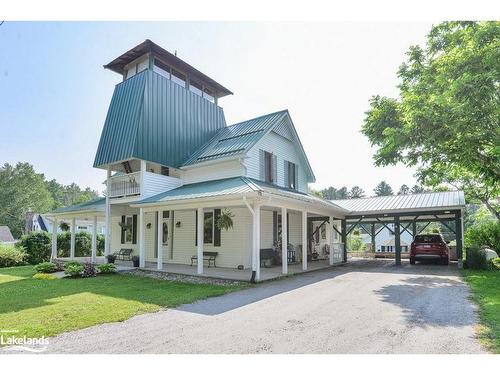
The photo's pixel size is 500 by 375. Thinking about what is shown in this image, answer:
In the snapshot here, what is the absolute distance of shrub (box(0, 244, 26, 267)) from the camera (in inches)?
701

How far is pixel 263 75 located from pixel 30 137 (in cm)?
959

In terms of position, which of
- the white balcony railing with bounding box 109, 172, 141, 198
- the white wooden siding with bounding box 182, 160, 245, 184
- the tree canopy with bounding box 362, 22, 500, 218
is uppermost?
the tree canopy with bounding box 362, 22, 500, 218

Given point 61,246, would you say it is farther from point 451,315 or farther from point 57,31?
point 451,315

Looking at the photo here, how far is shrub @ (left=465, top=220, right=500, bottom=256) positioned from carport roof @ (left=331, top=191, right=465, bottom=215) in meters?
2.37

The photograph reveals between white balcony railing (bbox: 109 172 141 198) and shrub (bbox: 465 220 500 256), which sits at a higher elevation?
white balcony railing (bbox: 109 172 141 198)

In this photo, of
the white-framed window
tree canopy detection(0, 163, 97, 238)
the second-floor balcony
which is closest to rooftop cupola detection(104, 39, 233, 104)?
the second-floor balcony

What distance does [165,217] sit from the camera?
16578 millimetres

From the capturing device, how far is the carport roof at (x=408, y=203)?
15789 mm

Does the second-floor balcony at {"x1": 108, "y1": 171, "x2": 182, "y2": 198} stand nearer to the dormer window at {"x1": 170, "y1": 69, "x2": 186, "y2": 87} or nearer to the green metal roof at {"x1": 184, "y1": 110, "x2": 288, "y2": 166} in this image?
the green metal roof at {"x1": 184, "y1": 110, "x2": 288, "y2": 166}

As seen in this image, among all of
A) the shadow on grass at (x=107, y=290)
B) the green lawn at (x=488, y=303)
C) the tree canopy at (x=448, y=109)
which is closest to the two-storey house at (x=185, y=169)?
the shadow on grass at (x=107, y=290)

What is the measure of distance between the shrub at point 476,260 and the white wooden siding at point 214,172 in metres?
10.3

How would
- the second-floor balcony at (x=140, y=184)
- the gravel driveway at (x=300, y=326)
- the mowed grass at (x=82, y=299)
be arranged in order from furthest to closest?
the second-floor balcony at (x=140, y=184) → the mowed grass at (x=82, y=299) → the gravel driveway at (x=300, y=326)

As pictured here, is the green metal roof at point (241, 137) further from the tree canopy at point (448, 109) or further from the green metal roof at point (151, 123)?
→ the tree canopy at point (448, 109)

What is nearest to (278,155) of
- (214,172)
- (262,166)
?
(262,166)
